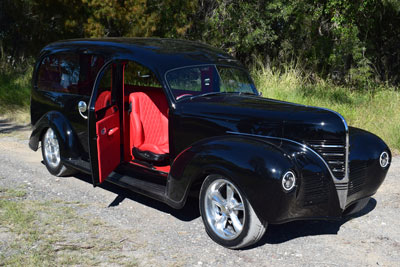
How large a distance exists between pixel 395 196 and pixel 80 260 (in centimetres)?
410

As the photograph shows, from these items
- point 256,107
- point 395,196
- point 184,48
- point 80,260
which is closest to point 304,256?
point 256,107

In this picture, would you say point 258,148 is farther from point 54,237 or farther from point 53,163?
point 53,163

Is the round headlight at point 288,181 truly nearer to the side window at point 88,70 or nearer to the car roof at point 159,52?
the car roof at point 159,52

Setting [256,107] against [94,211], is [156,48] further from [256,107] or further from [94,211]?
[94,211]

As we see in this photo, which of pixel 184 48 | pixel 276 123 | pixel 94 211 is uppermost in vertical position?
pixel 184 48

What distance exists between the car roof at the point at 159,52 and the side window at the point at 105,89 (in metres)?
0.22

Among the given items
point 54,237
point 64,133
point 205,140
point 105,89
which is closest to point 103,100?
point 105,89

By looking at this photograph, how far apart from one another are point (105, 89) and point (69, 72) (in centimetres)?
95

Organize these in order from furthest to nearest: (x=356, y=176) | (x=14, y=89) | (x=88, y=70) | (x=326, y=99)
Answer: (x=14, y=89) < (x=326, y=99) < (x=88, y=70) < (x=356, y=176)

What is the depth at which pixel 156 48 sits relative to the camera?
597 cm

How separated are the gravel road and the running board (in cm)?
33

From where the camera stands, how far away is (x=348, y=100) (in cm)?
1199

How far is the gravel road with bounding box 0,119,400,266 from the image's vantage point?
15.0 ft

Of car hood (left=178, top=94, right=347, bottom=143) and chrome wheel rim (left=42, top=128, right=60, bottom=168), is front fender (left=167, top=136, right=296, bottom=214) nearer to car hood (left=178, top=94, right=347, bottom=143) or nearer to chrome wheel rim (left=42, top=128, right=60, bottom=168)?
car hood (left=178, top=94, right=347, bottom=143)
